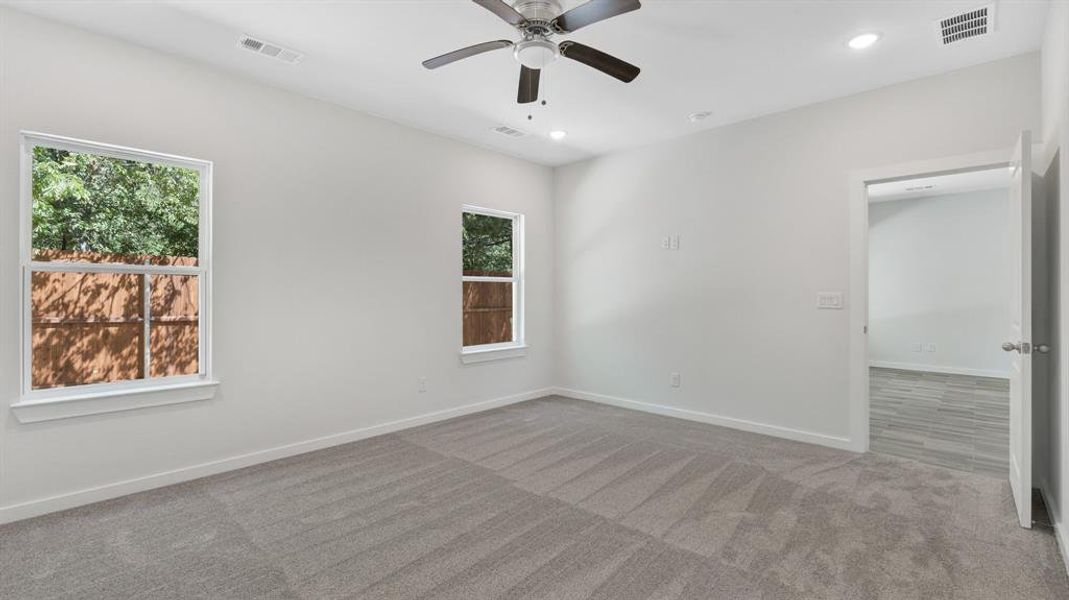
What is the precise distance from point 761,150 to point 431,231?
308 centimetres

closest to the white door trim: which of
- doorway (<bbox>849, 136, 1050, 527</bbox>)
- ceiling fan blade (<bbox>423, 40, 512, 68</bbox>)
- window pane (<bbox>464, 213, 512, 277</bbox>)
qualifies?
doorway (<bbox>849, 136, 1050, 527</bbox>)

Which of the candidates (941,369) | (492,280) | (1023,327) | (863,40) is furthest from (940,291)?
(492,280)

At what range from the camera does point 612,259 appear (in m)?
5.32

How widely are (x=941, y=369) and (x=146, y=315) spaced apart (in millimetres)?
9725

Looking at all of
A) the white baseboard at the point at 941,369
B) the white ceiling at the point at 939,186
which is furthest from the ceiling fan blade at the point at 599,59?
the white baseboard at the point at 941,369

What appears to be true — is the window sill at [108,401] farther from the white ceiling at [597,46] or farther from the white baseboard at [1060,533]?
the white baseboard at [1060,533]

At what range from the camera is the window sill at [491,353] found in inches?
193

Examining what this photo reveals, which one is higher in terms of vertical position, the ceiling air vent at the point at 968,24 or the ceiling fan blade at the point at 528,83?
the ceiling air vent at the point at 968,24

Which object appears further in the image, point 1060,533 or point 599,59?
point 599,59

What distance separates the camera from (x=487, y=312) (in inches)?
210

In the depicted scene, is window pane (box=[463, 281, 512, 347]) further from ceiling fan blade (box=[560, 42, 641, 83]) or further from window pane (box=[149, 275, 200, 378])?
ceiling fan blade (box=[560, 42, 641, 83])

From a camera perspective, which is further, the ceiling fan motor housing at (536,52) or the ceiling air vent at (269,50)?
the ceiling air vent at (269,50)

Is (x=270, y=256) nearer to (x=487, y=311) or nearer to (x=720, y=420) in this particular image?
(x=487, y=311)

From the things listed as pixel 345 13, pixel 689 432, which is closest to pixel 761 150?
pixel 689 432
